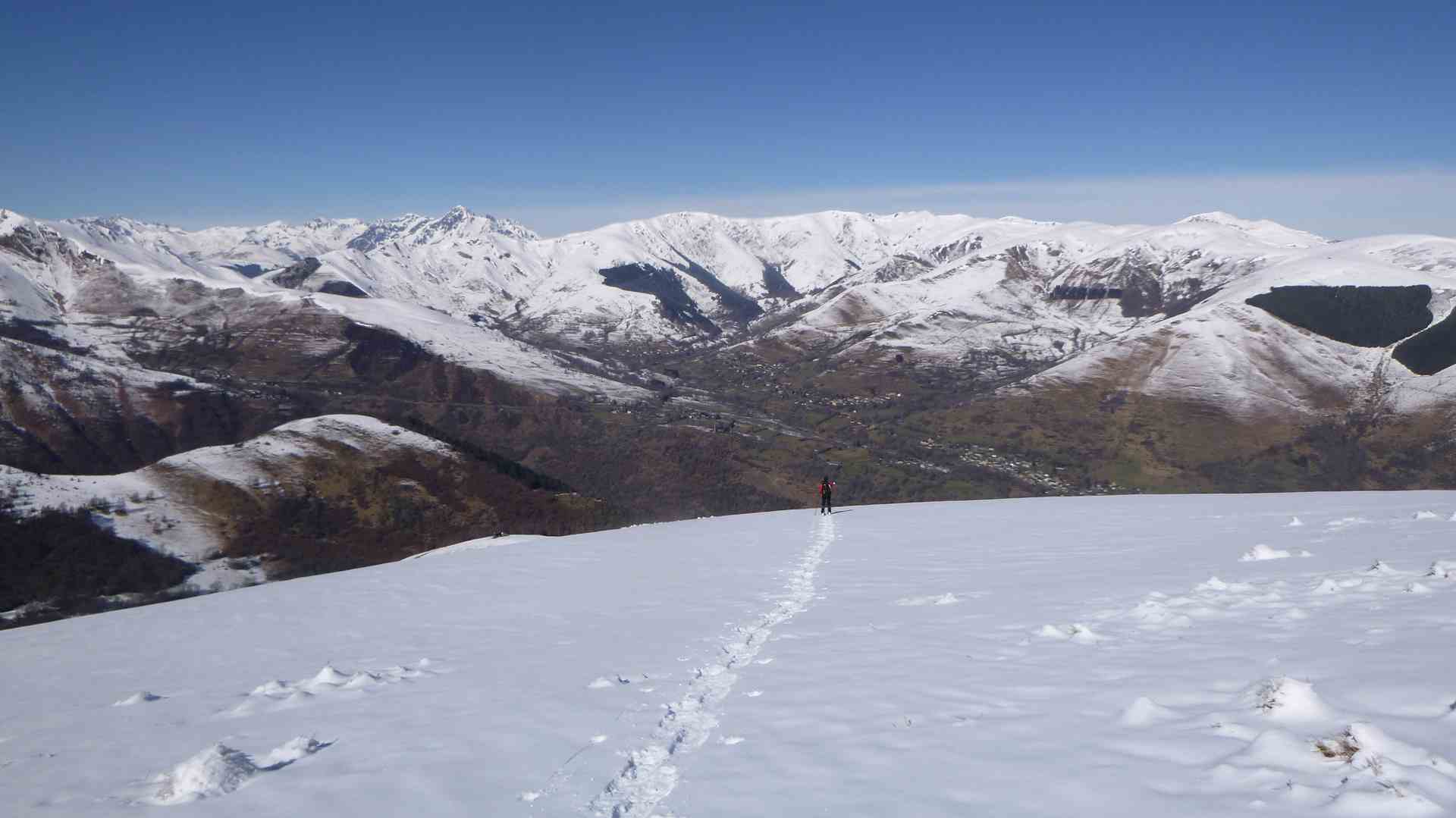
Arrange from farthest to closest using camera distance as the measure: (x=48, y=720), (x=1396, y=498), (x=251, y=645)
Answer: (x=1396, y=498)
(x=251, y=645)
(x=48, y=720)

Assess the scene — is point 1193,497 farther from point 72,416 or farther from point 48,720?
point 72,416

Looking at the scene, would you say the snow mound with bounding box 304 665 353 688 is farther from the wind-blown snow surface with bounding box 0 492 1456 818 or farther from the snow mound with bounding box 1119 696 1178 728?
the snow mound with bounding box 1119 696 1178 728

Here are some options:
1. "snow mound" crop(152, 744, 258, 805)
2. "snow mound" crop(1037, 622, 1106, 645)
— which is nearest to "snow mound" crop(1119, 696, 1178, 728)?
"snow mound" crop(1037, 622, 1106, 645)

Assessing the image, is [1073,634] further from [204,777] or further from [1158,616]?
[204,777]

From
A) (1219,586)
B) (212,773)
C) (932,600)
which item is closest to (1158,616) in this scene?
(1219,586)

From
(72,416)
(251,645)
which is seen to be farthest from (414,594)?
(72,416)

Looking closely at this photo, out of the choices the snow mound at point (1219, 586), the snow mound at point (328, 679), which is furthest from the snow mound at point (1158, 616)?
the snow mound at point (328, 679)

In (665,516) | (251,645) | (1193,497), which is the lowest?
(665,516)
